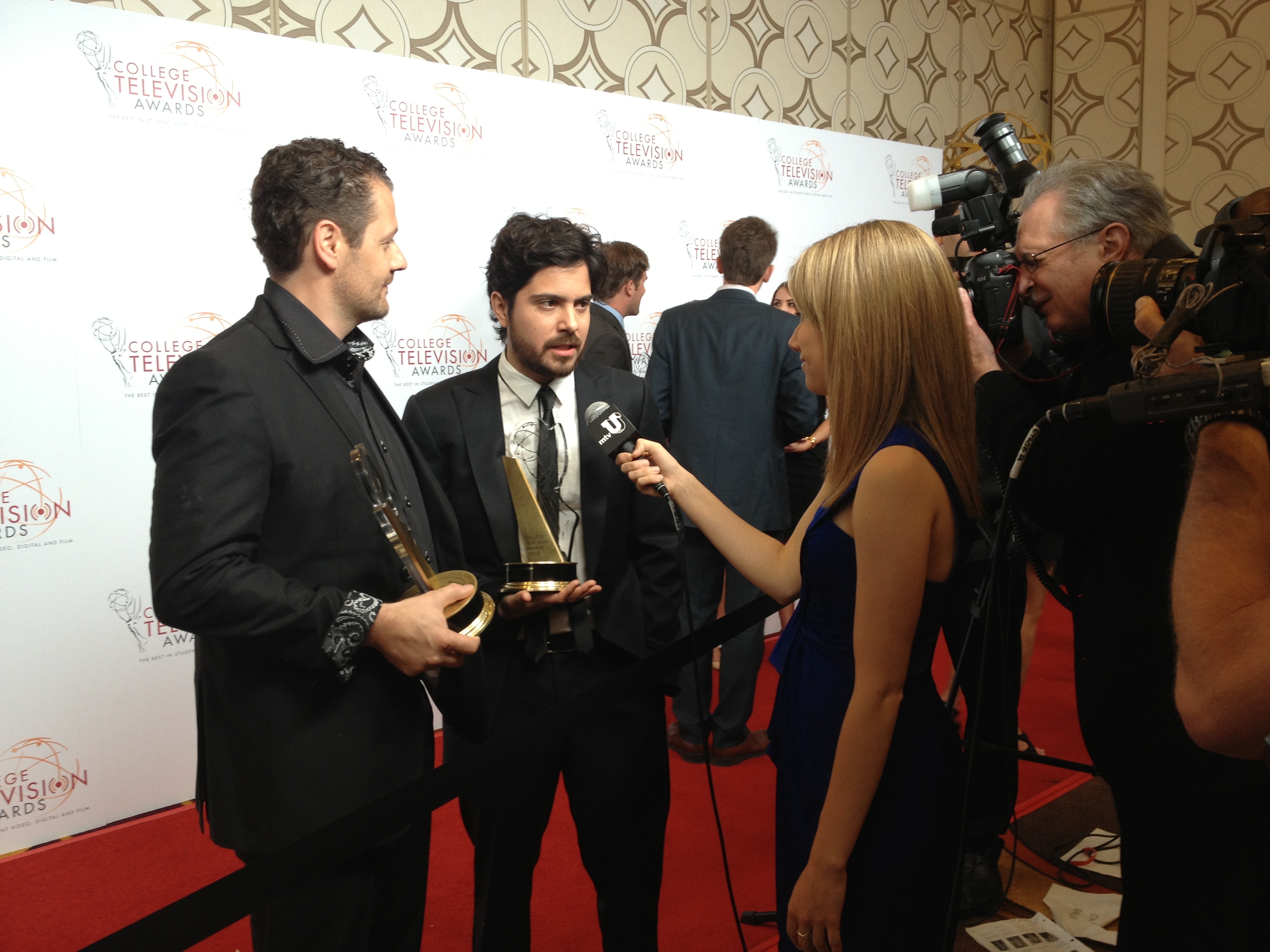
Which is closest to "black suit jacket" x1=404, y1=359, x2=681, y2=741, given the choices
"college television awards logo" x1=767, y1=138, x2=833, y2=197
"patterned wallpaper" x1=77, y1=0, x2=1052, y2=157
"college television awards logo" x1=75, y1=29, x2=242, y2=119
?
"college television awards logo" x1=75, y1=29, x2=242, y2=119

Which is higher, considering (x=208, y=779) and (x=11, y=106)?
(x=11, y=106)

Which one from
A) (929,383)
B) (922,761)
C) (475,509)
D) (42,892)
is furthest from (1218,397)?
(42,892)

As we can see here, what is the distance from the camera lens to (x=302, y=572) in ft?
4.44

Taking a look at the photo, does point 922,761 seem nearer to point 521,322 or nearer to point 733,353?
point 521,322

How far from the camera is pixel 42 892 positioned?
2455mm

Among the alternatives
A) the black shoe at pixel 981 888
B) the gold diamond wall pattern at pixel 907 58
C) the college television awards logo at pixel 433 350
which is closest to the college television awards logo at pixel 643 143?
the gold diamond wall pattern at pixel 907 58

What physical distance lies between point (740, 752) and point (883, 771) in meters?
2.09

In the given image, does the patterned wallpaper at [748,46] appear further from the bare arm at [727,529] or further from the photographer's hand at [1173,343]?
the photographer's hand at [1173,343]

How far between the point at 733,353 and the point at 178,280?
186 cm

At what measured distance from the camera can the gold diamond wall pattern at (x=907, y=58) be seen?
11.9ft

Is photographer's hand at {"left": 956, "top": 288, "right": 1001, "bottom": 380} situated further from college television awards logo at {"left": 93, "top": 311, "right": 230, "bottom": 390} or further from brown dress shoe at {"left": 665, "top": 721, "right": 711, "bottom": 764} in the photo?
college television awards logo at {"left": 93, "top": 311, "right": 230, "bottom": 390}

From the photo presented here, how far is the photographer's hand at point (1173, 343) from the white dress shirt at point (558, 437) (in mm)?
1032

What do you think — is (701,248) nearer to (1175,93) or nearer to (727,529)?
→ (727,529)

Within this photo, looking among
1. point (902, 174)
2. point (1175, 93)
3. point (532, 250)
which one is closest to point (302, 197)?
point (532, 250)
